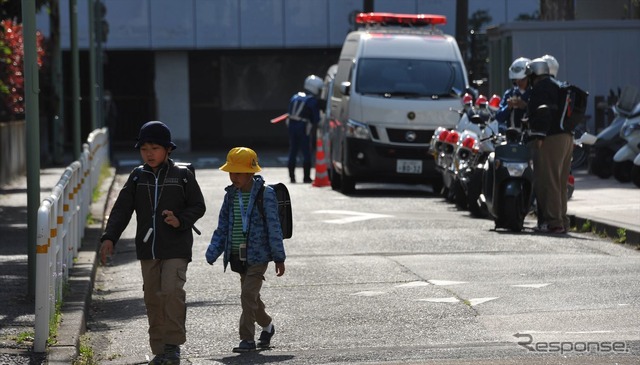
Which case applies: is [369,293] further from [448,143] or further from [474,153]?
[448,143]

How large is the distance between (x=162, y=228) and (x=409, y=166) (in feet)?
47.8

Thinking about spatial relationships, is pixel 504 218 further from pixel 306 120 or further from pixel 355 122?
pixel 306 120

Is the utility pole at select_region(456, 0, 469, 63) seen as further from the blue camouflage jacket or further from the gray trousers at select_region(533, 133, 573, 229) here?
the blue camouflage jacket

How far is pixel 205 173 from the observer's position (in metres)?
30.5

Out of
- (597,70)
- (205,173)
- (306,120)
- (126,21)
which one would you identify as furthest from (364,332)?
(126,21)

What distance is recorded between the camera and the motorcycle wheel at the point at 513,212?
1611 cm

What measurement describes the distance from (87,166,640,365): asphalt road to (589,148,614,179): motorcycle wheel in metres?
7.65

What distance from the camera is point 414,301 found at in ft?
35.6

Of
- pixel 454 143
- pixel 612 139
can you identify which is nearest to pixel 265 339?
pixel 454 143

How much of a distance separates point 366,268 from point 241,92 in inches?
1368

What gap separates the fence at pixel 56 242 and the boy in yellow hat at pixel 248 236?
99cm

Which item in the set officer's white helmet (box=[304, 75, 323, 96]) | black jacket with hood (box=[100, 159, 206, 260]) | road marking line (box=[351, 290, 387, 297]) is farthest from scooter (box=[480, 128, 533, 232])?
officer's white helmet (box=[304, 75, 323, 96])

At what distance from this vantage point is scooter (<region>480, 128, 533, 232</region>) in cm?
1617

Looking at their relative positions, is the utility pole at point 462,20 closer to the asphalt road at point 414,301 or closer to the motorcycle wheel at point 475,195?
the motorcycle wheel at point 475,195
